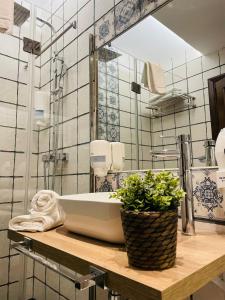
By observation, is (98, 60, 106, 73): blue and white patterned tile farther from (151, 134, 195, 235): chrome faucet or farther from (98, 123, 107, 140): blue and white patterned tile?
(151, 134, 195, 235): chrome faucet

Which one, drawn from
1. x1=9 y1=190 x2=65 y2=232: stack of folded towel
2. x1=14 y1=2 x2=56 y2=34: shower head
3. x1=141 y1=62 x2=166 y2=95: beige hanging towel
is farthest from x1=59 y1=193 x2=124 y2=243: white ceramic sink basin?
x1=14 y1=2 x2=56 y2=34: shower head

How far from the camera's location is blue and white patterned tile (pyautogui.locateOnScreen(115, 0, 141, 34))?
127 cm

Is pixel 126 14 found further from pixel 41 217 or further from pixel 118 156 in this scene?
pixel 41 217

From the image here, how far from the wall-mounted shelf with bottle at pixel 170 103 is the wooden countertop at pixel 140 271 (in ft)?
1.74

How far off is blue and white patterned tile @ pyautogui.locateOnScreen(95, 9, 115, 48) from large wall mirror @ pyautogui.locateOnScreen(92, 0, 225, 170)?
0.17 feet

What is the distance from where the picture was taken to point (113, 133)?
1.39 m

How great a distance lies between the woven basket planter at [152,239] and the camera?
507 millimetres

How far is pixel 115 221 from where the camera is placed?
0.69m

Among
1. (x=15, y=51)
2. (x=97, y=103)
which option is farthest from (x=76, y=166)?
(x=15, y=51)

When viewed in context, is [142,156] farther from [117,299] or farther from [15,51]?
[15,51]

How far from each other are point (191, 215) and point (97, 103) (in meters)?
0.89

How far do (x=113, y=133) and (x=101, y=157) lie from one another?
19 cm

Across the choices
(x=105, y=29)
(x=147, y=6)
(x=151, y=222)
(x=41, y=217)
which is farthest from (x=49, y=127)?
(x=151, y=222)

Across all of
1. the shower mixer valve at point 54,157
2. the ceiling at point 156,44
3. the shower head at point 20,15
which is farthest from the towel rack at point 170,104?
the shower head at point 20,15
